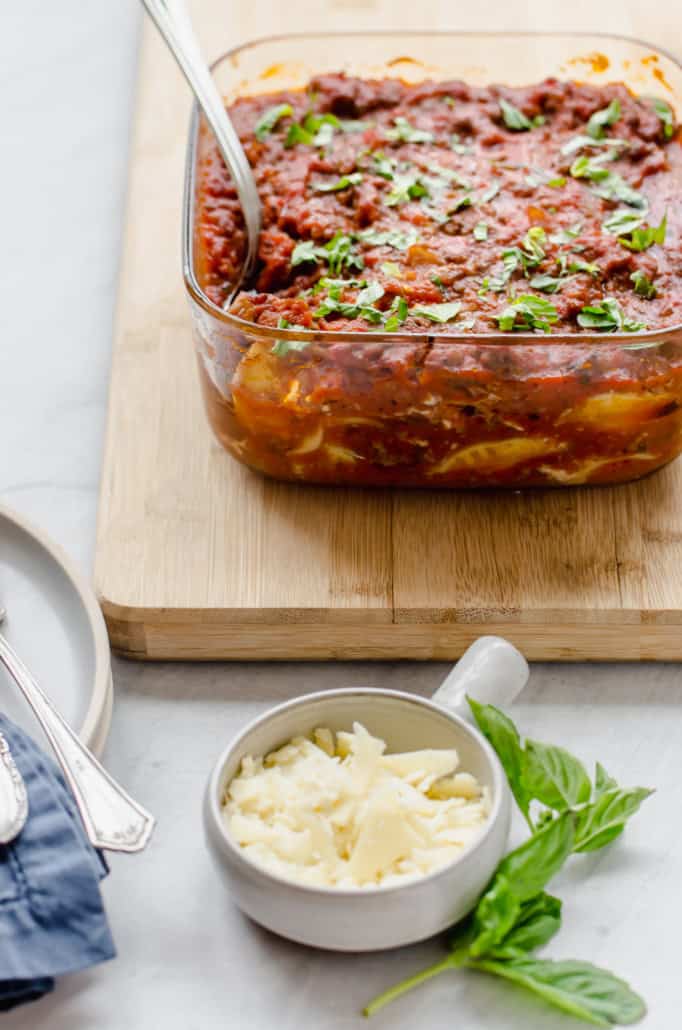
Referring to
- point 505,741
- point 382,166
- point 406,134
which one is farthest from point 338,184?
point 505,741

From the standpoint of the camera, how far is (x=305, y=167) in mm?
2262

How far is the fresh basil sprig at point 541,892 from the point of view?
1.43 meters

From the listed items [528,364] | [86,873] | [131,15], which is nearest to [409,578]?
[528,364]

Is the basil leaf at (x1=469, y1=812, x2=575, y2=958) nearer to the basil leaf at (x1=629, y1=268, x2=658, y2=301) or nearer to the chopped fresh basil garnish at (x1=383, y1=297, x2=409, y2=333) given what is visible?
the chopped fresh basil garnish at (x1=383, y1=297, x2=409, y2=333)

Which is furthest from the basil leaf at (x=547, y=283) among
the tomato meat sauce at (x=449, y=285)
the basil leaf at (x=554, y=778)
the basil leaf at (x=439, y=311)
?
the basil leaf at (x=554, y=778)

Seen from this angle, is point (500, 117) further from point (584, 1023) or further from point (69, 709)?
point (584, 1023)

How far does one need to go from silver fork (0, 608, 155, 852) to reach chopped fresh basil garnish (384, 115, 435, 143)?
3.83 feet

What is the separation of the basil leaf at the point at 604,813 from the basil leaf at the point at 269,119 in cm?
128

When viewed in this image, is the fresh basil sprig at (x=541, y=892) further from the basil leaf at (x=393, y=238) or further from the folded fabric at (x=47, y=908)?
the basil leaf at (x=393, y=238)

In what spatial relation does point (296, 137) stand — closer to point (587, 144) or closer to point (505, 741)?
point (587, 144)

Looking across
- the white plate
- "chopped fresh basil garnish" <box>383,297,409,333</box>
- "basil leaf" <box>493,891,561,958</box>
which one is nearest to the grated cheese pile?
"basil leaf" <box>493,891,561,958</box>

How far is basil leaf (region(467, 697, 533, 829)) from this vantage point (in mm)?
1581

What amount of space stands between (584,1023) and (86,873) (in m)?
0.53

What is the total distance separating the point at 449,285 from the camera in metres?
2.02
